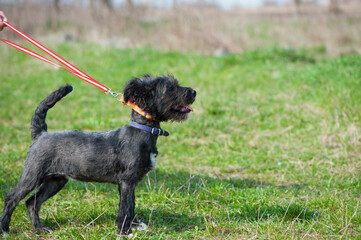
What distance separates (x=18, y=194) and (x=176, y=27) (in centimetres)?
1135

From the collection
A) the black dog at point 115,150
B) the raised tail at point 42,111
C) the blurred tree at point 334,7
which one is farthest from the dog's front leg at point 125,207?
the blurred tree at point 334,7

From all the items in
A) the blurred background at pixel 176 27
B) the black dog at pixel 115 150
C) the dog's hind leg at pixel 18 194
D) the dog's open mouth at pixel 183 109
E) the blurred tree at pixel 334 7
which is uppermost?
the blurred tree at pixel 334 7

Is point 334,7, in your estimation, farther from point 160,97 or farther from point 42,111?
point 42,111

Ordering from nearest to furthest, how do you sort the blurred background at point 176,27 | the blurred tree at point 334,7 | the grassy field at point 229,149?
the grassy field at point 229,149 → the blurred background at point 176,27 → the blurred tree at point 334,7

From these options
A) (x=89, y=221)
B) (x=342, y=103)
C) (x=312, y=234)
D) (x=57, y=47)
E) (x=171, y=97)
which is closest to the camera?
(x=312, y=234)

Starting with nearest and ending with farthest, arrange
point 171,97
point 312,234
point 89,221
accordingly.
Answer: point 312,234 → point 171,97 → point 89,221

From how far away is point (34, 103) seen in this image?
9.91 meters

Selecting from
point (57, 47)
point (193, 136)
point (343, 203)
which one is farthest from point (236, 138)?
point (57, 47)

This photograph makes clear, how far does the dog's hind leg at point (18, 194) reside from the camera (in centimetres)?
377

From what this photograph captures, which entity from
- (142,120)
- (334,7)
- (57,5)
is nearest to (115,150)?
(142,120)

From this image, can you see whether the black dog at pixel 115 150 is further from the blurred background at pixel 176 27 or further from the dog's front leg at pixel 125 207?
A: the blurred background at pixel 176 27

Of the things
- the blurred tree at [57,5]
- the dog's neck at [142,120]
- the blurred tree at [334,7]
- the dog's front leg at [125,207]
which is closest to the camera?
the dog's front leg at [125,207]

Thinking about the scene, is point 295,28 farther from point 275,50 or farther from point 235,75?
point 235,75

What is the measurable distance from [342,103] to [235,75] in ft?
12.7
